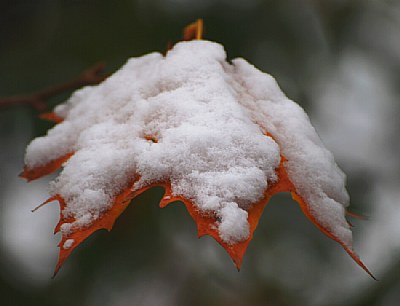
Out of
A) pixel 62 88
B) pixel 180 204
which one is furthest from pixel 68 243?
pixel 180 204

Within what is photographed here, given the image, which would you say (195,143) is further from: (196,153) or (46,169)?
(46,169)

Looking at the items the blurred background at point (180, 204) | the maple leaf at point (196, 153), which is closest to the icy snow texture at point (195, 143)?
the maple leaf at point (196, 153)

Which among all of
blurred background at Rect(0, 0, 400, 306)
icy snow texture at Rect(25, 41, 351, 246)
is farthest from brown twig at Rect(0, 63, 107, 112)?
blurred background at Rect(0, 0, 400, 306)

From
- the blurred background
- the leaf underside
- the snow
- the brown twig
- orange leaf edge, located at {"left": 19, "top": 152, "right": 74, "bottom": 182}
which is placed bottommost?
the blurred background

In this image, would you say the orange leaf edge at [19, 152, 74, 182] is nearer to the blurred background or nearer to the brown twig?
the brown twig

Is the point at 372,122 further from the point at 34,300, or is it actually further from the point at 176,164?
the point at 176,164

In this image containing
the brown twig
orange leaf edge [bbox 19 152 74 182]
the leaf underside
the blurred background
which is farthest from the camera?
the blurred background

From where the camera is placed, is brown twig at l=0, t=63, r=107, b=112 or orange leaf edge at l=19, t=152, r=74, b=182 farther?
brown twig at l=0, t=63, r=107, b=112
